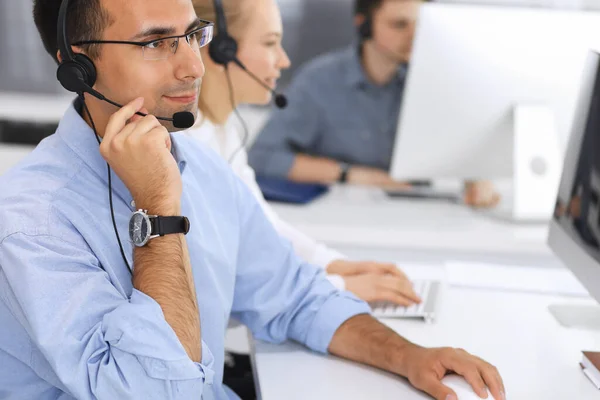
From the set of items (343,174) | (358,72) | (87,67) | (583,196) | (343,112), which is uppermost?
(87,67)

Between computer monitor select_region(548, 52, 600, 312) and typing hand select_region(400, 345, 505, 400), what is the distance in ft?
0.96

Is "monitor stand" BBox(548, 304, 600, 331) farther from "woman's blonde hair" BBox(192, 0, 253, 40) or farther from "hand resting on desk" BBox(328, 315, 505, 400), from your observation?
"woman's blonde hair" BBox(192, 0, 253, 40)

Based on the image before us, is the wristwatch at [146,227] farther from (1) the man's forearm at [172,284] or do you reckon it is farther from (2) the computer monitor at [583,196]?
(2) the computer monitor at [583,196]

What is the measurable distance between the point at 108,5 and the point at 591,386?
0.91m

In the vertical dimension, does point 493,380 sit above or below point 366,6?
below

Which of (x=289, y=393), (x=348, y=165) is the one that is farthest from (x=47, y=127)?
(x=289, y=393)

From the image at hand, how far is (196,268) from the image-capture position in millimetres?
1193

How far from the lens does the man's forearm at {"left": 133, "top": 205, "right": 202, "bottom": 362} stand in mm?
1010

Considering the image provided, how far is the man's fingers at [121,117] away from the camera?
41.1 inches

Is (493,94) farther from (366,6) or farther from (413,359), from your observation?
(413,359)

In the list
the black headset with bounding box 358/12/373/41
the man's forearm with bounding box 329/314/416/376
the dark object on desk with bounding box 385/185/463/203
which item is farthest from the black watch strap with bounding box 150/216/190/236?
the black headset with bounding box 358/12/373/41

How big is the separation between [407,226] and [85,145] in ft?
3.39

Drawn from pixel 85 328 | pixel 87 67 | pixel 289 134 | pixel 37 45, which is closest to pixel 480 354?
pixel 85 328

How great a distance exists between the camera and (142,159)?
1050mm
